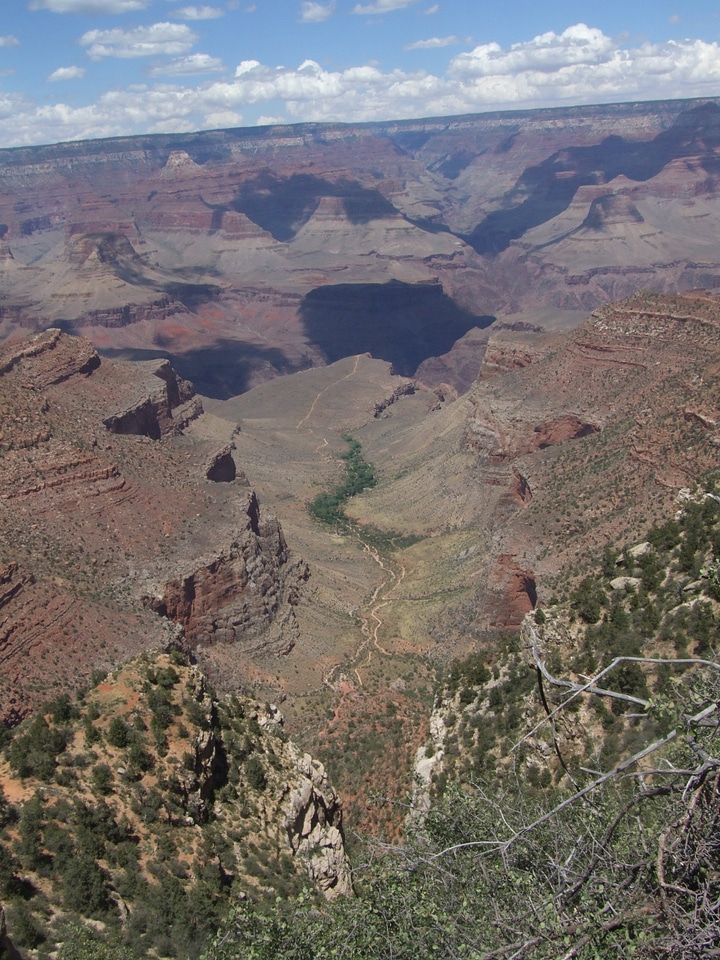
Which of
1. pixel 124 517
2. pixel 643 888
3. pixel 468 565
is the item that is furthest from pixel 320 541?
pixel 643 888

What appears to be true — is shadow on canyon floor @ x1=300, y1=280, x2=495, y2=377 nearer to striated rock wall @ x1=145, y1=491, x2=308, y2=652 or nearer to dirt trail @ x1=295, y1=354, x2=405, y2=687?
dirt trail @ x1=295, y1=354, x2=405, y2=687

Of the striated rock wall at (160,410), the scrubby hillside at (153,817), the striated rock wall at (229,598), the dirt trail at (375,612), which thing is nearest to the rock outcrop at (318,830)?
the scrubby hillside at (153,817)

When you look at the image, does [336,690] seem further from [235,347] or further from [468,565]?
A: [235,347]

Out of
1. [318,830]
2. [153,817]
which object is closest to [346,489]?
[318,830]

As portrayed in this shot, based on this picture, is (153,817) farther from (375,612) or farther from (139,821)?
(375,612)

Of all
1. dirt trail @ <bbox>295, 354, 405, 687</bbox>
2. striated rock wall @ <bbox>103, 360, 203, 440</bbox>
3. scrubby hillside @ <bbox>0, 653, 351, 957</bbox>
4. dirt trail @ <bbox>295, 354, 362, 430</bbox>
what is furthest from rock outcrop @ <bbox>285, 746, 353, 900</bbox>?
dirt trail @ <bbox>295, 354, 362, 430</bbox>

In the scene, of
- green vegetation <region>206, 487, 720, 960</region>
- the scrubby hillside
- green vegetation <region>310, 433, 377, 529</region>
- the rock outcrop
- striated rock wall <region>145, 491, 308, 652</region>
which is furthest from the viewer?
green vegetation <region>310, 433, 377, 529</region>
